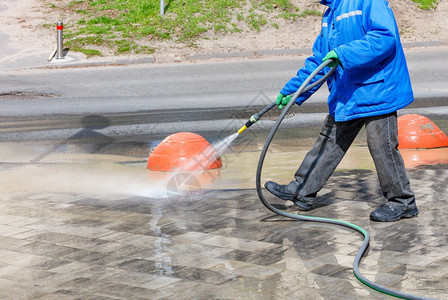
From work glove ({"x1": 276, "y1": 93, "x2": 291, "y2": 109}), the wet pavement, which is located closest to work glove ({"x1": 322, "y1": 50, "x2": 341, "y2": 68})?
work glove ({"x1": 276, "y1": 93, "x2": 291, "y2": 109})

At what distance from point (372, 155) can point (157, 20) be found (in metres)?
14.5

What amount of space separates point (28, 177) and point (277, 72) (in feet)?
26.1

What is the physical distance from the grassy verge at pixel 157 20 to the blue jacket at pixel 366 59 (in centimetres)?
1239

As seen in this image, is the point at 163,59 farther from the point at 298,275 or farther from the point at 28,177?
the point at 298,275

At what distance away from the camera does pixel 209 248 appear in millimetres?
4668

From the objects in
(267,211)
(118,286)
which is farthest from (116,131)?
(118,286)

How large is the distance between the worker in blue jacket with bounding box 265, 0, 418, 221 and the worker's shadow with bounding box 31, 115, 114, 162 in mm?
3857

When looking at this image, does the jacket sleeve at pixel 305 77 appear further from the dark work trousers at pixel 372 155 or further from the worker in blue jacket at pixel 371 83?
the dark work trousers at pixel 372 155

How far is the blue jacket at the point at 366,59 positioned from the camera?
4.91 m

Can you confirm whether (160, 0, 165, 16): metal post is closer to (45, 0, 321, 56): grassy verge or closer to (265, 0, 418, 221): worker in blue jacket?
(45, 0, 321, 56): grassy verge

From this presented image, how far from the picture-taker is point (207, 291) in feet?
12.7

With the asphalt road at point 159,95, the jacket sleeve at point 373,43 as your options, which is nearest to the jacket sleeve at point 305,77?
the jacket sleeve at point 373,43

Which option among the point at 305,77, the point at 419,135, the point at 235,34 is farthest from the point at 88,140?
the point at 235,34

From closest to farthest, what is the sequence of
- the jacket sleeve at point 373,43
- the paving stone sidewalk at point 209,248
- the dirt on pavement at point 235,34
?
the paving stone sidewalk at point 209,248 → the jacket sleeve at point 373,43 → the dirt on pavement at point 235,34
